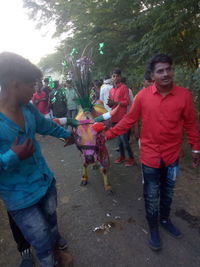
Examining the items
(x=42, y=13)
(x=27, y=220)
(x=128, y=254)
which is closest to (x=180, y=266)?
(x=128, y=254)

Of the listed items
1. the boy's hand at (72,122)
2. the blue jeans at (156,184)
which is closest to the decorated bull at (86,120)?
the boy's hand at (72,122)

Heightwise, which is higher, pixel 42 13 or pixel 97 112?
pixel 42 13

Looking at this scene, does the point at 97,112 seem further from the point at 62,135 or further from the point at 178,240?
the point at 178,240

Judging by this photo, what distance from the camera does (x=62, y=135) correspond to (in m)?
2.85

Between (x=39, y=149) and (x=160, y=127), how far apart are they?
1307 millimetres

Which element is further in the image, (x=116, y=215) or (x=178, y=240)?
(x=116, y=215)

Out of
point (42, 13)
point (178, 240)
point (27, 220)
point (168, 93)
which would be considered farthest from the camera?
point (42, 13)

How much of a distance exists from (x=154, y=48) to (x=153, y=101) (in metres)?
3.97

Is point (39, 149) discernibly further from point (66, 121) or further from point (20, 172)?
point (66, 121)

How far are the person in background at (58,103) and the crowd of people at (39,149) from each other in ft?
17.8

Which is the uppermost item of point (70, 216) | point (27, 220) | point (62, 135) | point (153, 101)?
point (153, 101)

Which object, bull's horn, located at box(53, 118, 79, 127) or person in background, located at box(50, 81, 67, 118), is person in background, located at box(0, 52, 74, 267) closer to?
bull's horn, located at box(53, 118, 79, 127)

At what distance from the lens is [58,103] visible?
27.2ft

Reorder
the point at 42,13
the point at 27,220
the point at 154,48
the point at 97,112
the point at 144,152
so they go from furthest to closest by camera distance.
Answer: the point at 42,13
the point at 154,48
the point at 97,112
the point at 144,152
the point at 27,220
